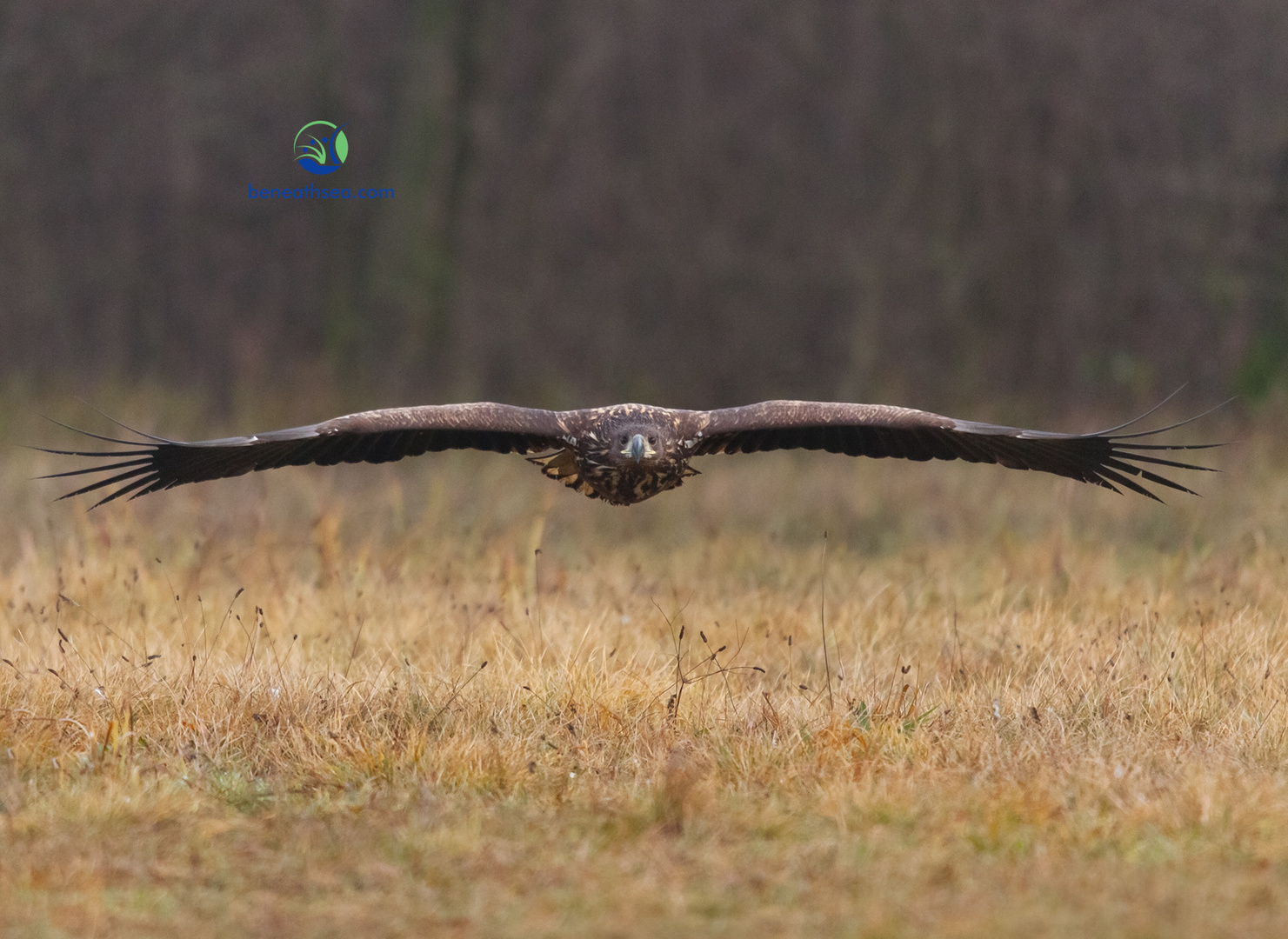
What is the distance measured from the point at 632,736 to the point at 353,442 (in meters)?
1.73

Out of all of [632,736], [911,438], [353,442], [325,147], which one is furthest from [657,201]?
[632,736]

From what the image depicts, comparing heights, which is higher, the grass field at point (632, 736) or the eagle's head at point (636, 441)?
the eagle's head at point (636, 441)

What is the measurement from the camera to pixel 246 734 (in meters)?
4.94

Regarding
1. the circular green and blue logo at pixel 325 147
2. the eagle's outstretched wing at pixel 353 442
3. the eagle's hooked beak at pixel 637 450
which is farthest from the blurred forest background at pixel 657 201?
the eagle's hooked beak at pixel 637 450

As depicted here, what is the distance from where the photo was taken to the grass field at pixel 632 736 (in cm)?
371

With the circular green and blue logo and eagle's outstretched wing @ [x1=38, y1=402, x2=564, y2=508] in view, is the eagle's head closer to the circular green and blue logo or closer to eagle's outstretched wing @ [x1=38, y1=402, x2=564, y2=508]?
eagle's outstretched wing @ [x1=38, y1=402, x2=564, y2=508]

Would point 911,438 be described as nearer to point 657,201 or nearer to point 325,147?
point 657,201

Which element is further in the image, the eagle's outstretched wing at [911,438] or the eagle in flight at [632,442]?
the eagle's outstretched wing at [911,438]

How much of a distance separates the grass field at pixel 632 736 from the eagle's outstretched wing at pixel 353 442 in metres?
0.60

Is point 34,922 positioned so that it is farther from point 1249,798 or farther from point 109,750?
point 1249,798

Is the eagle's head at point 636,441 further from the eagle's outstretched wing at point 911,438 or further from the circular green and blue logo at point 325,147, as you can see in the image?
the circular green and blue logo at point 325,147

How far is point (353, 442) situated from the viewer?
5.82 meters

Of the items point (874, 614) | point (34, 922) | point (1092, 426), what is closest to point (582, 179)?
point (1092, 426)

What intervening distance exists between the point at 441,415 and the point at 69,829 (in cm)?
208
